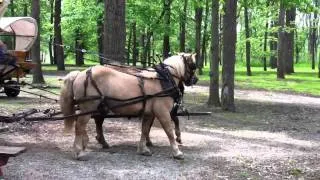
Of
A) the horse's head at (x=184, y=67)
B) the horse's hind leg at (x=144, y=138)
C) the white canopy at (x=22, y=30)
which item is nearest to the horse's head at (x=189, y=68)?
the horse's head at (x=184, y=67)

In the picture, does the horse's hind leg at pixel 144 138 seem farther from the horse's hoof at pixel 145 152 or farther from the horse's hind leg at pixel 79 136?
the horse's hind leg at pixel 79 136

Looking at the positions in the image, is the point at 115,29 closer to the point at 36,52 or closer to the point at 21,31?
the point at 21,31

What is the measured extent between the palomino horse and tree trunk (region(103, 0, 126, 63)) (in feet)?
11.2

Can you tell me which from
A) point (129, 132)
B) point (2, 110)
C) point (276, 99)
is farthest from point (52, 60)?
point (129, 132)

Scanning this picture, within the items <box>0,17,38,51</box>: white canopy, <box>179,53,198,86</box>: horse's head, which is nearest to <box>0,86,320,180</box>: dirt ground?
<box>179,53,198,86</box>: horse's head

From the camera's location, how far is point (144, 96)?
9562 millimetres

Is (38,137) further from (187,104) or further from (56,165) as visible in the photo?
(187,104)

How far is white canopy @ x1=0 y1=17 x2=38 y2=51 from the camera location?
13.3 metres

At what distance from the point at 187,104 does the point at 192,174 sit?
11344 millimetres

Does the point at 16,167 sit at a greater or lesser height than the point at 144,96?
lesser

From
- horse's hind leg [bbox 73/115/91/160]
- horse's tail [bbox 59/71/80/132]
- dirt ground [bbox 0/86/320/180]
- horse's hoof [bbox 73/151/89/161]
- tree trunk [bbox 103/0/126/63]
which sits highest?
tree trunk [bbox 103/0/126/63]

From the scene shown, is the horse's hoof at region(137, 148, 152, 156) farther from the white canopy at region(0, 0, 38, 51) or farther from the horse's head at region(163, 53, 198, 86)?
the white canopy at region(0, 0, 38, 51)

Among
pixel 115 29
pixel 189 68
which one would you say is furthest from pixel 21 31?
pixel 189 68

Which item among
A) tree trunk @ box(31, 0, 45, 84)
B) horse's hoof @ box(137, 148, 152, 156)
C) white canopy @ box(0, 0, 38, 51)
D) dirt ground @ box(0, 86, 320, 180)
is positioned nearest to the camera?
dirt ground @ box(0, 86, 320, 180)
